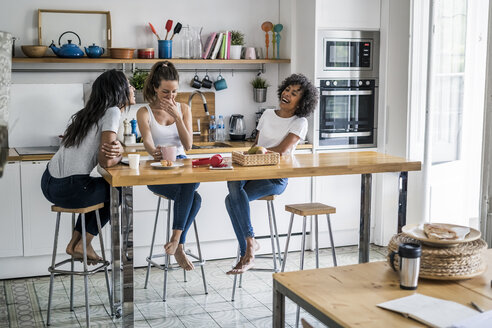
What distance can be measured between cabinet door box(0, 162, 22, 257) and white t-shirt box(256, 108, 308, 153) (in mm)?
1787

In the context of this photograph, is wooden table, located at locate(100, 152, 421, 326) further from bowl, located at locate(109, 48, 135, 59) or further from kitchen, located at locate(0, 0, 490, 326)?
bowl, located at locate(109, 48, 135, 59)

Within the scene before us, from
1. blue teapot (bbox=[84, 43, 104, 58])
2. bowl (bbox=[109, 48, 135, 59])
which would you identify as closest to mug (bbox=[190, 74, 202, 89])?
bowl (bbox=[109, 48, 135, 59])

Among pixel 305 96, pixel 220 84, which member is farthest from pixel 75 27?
pixel 305 96

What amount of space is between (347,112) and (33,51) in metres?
2.62

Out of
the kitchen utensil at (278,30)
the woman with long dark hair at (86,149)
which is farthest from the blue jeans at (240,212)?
the kitchen utensil at (278,30)

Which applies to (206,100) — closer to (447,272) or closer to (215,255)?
(215,255)

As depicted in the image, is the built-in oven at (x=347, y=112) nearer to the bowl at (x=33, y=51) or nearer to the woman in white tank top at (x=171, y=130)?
the woman in white tank top at (x=171, y=130)

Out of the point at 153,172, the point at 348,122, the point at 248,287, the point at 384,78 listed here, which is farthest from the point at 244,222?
the point at 384,78

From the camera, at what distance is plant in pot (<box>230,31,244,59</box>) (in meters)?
5.37

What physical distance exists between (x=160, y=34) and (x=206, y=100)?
2.32 ft

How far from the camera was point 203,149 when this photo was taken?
4.91 metres

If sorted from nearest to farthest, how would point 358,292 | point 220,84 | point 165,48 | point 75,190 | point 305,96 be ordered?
point 358,292
point 75,190
point 305,96
point 165,48
point 220,84

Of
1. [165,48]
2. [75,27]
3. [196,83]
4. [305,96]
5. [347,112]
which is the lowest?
[347,112]

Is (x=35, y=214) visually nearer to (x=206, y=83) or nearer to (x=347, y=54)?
(x=206, y=83)
